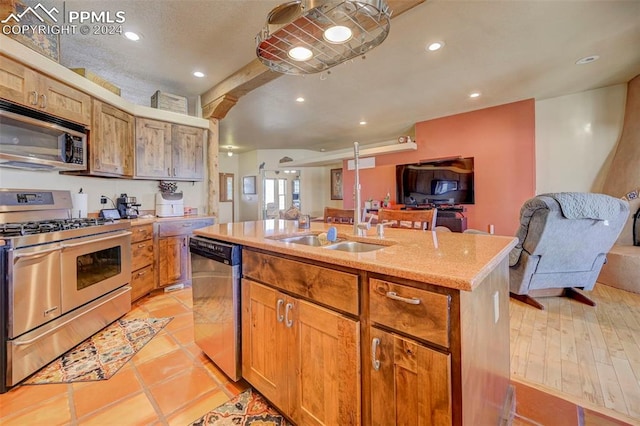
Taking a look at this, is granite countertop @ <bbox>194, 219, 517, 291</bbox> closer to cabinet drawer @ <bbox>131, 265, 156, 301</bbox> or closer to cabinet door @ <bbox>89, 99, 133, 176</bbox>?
cabinet drawer @ <bbox>131, 265, 156, 301</bbox>

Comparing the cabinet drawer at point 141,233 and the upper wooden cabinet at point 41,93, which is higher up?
the upper wooden cabinet at point 41,93

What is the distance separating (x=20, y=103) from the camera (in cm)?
205

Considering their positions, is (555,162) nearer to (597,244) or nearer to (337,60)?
(597,244)

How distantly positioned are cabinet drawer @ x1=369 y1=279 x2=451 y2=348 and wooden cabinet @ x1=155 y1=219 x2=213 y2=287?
300cm

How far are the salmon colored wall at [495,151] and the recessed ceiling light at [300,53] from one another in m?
4.13

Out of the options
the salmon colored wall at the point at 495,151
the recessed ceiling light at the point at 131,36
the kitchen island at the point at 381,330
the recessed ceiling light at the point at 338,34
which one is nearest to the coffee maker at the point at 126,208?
the recessed ceiling light at the point at 131,36

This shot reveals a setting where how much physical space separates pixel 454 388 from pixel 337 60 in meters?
1.73

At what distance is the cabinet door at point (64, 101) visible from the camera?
Result: 223 centimetres

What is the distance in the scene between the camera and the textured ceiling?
2.21 meters

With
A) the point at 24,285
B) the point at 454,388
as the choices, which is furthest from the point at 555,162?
the point at 24,285

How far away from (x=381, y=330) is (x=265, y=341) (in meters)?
0.74

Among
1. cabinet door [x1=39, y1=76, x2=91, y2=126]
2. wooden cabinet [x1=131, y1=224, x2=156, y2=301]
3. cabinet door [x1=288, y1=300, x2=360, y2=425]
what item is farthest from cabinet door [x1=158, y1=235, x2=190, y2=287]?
cabinet door [x1=288, y1=300, x2=360, y2=425]

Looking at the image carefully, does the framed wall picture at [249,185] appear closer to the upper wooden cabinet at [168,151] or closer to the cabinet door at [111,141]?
the upper wooden cabinet at [168,151]

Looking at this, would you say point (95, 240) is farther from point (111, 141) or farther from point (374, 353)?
point (374, 353)
